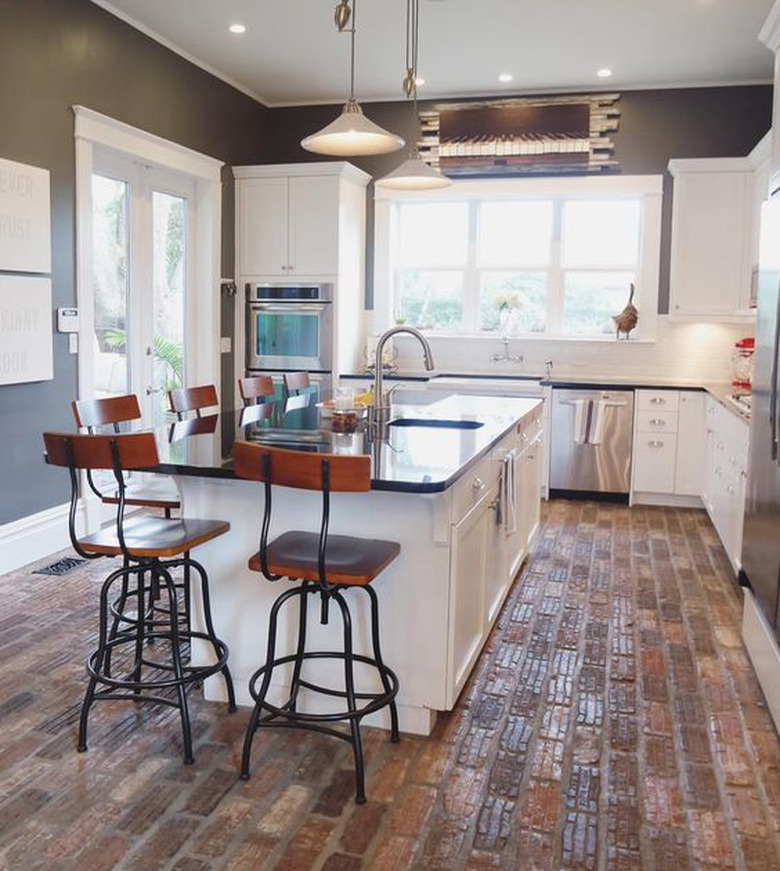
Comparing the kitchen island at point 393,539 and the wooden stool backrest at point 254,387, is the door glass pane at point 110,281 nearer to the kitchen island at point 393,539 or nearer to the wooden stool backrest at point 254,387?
the wooden stool backrest at point 254,387

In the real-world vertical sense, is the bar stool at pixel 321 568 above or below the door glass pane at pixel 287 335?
below

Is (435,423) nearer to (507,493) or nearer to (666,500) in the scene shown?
(507,493)

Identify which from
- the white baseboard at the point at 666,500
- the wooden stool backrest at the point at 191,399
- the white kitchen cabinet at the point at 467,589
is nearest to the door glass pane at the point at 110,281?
the wooden stool backrest at the point at 191,399

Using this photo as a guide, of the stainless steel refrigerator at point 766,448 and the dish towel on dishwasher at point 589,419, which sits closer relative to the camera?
the stainless steel refrigerator at point 766,448

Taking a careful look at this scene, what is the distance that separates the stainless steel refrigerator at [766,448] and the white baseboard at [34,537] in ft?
11.6

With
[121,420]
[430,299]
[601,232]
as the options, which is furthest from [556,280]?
[121,420]

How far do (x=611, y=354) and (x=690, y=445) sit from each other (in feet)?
3.47

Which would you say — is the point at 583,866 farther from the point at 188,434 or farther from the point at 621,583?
the point at 621,583

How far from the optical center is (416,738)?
2803 millimetres

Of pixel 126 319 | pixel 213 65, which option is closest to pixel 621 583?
pixel 126 319

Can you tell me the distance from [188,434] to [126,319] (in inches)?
101

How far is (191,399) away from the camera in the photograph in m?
3.99

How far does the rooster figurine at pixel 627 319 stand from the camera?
6.87m

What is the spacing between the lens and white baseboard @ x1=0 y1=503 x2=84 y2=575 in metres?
4.49
